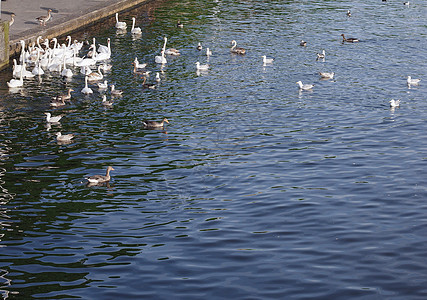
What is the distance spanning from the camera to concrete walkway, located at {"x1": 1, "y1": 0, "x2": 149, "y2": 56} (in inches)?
1490

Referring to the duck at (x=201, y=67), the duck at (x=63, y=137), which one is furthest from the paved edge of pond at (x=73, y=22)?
the duck at (x=63, y=137)

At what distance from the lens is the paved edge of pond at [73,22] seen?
3669 centimetres

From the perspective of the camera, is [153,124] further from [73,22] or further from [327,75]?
[73,22]

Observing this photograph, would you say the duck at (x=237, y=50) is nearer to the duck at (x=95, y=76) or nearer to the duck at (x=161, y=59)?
the duck at (x=161, y=59)

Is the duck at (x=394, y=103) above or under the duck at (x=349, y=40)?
under

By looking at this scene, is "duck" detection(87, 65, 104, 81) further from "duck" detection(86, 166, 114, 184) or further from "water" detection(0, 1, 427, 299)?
"duck" detection(86, 166, 114, 184)

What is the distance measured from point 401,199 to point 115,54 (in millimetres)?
21157

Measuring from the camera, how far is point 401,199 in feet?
61.7

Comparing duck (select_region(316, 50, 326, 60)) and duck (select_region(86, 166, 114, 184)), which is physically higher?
duck (select_region(316, 50, 326, 60))

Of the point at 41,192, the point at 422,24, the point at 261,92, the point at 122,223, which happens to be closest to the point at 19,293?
the point at 122,223

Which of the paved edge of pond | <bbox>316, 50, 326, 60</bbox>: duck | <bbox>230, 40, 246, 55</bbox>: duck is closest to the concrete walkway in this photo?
the paved edge of pond

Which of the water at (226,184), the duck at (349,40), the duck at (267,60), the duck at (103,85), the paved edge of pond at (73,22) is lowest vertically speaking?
the water at (226,184)

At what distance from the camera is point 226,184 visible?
1991 centimetres

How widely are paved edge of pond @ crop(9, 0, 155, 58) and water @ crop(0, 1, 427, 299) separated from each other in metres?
4.88
